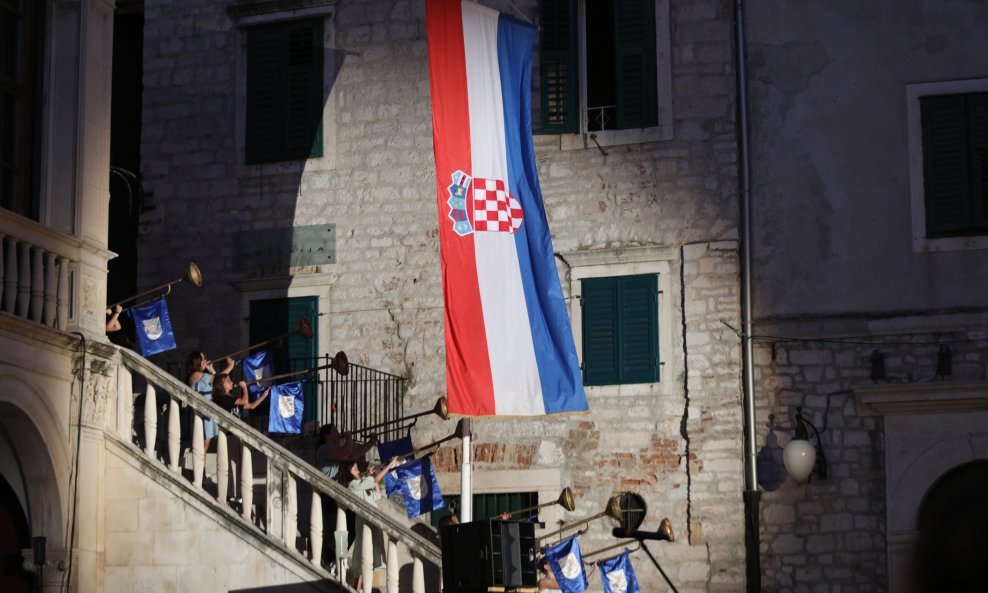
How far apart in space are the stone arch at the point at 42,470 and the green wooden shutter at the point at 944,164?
9.24 meters

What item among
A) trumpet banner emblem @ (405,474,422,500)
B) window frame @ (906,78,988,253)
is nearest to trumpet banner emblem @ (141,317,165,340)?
trumpet banner emblem @ (405,474,422,500)

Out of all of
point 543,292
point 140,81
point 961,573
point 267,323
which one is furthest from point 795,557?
point 961,573

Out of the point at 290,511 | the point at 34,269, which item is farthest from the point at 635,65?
the point at 34,269

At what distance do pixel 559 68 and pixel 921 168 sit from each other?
431cm

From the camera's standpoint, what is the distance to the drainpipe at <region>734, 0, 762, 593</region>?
16.0 metres

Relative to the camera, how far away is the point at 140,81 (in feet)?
66.5

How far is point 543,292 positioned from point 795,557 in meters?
4.61

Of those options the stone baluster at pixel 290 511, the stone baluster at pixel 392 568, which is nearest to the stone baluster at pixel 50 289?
the stone baluster at pixel 290 511

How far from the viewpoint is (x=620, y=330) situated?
1703 cm

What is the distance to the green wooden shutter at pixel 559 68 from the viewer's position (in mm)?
17688

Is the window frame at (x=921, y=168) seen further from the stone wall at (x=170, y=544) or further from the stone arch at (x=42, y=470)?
the stone arch at (x=42, y=470)

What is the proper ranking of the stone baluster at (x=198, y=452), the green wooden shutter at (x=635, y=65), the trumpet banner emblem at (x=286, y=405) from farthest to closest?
the green wooden shutter at (x=635, y=65), the trumpet banner emblem at (x=286, y=405), the stone baluster at (x=198, y=452)

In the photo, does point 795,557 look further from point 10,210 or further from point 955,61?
point 10,210

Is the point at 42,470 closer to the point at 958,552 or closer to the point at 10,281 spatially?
the point at 10,281
